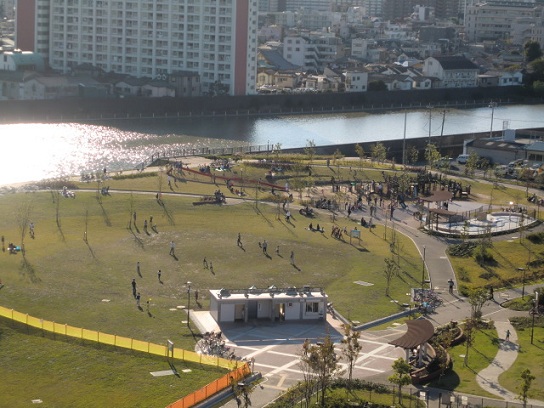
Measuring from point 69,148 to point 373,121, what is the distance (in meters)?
20.5

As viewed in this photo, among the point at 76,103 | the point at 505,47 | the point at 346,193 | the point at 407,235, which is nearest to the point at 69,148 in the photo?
the point at 76,103

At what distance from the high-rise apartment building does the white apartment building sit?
159 feet

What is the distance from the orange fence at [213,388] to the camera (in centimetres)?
1520

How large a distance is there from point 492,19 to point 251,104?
52.7 meters

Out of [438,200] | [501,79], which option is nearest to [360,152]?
[438,200]

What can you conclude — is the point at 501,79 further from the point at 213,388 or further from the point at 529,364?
the point at 213,388

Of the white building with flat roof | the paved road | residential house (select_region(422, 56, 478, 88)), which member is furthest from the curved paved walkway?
residential house (select_region(422, 56, 478, 88))

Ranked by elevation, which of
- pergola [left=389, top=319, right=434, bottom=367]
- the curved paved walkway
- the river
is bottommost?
the river

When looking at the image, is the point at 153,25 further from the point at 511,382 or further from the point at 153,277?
the point at 511,382

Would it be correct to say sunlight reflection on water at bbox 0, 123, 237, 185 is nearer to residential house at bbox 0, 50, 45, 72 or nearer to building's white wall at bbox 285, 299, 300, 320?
residential house at bbox 0, 50, 45, 72

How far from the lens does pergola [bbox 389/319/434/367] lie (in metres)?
17.1

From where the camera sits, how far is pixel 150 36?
62156mm

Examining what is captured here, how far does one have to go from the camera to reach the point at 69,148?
42.7 metres

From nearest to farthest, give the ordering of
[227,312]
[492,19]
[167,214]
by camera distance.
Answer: [227,312] → [167,214] → [492,19]
